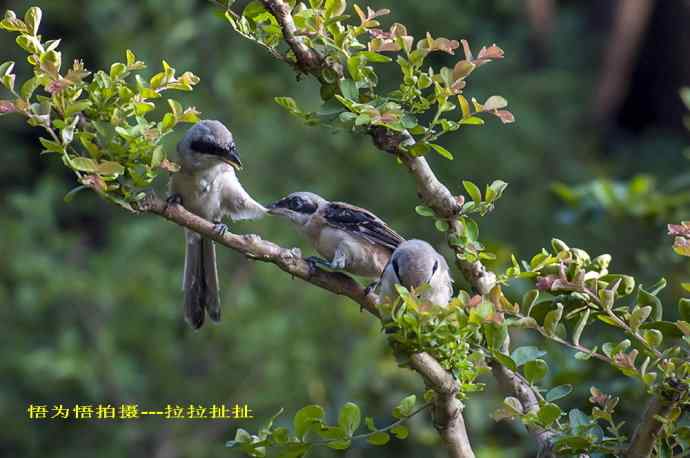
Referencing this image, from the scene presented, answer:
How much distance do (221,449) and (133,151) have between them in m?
5.77

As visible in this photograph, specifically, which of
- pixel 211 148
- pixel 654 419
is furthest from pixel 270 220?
pixel 654 419

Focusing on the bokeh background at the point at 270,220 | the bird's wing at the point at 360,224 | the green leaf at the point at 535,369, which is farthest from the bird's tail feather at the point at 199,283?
the bokeh background at the point at 270,220

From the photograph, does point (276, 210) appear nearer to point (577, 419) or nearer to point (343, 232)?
point (343, 232)

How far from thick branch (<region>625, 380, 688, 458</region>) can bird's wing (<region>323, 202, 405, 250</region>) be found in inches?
55.5

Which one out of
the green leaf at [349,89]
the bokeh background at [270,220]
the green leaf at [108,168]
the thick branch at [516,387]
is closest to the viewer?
the green leaf at [108,168]

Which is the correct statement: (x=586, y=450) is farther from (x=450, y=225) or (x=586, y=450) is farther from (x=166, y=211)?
(x=166, y=211)

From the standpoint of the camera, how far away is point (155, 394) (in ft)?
27.0

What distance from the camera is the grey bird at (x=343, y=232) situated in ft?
12.3

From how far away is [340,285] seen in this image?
9.09 ft

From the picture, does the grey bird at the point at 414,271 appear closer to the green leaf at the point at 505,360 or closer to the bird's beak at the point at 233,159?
the green leaf at the point at 505,360

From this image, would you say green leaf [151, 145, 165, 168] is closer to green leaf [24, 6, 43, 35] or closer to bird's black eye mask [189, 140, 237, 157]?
green leaf [24, 6, 43, 35]

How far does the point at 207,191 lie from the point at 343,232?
0.57 meters

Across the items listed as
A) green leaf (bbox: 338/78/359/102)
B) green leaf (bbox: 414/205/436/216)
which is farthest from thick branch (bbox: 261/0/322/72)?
green leaf (bbox: 414/205/436/216)

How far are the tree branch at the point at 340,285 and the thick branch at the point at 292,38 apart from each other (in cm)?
43
